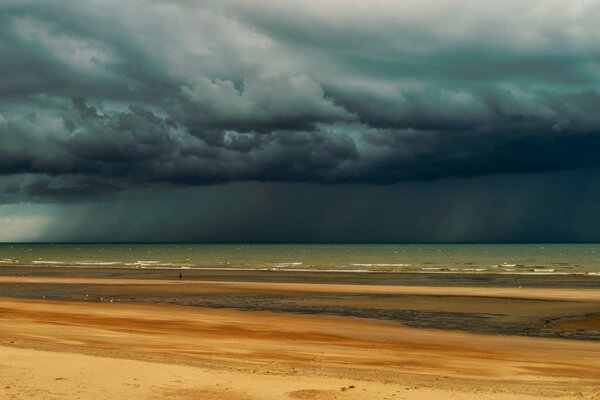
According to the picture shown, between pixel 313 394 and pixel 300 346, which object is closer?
pixel 313 394

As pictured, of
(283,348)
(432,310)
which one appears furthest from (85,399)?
(432,310)

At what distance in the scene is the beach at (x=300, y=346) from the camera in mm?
14594

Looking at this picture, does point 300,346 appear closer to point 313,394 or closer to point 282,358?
point 282,358

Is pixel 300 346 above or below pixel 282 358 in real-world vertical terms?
below

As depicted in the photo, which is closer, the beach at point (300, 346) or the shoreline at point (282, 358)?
the shoreline at point (282, 358)

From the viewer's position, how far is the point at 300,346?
22953 mm

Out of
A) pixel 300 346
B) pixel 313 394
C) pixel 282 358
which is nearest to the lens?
pixel 313 394

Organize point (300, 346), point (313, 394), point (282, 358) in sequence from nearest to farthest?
point (313, 394) → point (282, 358) → point (300, 346)

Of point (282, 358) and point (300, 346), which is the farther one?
point (300, 346)

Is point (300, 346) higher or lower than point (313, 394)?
lower

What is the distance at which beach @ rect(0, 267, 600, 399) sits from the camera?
Result: 1459 cm

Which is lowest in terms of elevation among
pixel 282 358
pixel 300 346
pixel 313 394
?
pixel 300 346

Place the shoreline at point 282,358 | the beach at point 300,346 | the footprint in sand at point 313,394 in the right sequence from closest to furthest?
the footprint in sand at point 313,394, the shoreline at point 282,358, the beach at point 300,346

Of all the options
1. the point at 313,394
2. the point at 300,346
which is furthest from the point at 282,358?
the point at 313,394
